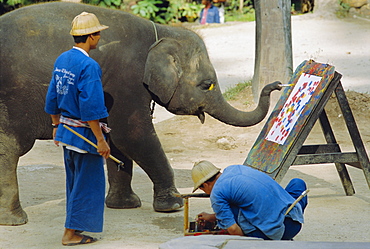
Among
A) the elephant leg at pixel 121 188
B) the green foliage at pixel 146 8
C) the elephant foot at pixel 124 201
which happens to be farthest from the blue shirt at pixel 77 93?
the green foliage at pixel 146 8

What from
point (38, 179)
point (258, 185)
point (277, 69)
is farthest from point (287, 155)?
point (277, 69)

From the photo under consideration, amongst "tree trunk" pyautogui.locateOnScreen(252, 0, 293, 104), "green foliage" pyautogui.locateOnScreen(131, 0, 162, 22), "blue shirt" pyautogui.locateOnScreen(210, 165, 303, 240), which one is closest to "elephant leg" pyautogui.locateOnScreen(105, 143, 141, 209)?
"blue shirt" pyautogui.locateOnScreen(210, 165, 303, 240)

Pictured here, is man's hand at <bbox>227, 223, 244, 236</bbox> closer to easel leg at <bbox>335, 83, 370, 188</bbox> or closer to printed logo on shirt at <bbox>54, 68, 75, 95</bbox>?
printed logo on shirt at <bbox>54, 68, 75, 95</bbox>

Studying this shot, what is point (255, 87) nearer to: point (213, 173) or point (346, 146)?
point (346, 146)

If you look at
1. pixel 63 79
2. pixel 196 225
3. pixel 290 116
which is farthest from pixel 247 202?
pixel 290 116

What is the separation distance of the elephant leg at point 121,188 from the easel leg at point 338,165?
210 cm

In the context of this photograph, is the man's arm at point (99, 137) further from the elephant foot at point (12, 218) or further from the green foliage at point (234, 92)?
the green foliage at point (234, 92)

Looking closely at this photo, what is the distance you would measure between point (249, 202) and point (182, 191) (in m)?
3.02

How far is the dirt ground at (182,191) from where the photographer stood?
18.8ft

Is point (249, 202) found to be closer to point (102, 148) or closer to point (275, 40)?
point (102, 148)

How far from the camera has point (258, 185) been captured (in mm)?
4609

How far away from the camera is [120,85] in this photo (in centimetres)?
626

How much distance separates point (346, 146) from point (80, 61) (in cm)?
565

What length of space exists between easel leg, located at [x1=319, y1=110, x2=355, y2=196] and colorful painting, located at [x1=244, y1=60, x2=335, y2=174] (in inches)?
17.1
